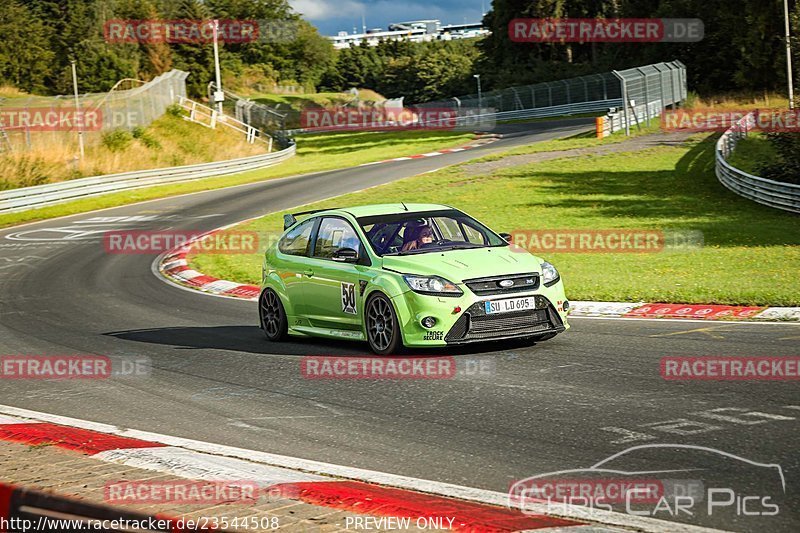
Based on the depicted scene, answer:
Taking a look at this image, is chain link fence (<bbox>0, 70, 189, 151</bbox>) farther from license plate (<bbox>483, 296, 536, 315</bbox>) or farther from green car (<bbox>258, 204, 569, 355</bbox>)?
license plate (<bbox>483, 296, 536, 315</bbox>)

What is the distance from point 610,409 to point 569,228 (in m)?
16.3

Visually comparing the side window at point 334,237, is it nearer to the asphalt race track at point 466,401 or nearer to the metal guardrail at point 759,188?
the asphalt race track at point 466,401

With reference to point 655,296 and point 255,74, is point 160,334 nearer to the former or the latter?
point 655,296

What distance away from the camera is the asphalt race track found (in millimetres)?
6551

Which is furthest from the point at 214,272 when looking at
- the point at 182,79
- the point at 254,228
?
the point at 182,79

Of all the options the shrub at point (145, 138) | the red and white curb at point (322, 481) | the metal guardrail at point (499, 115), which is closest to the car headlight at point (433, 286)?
the red and white curb at point (322, 481)

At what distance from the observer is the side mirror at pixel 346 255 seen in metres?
11.3

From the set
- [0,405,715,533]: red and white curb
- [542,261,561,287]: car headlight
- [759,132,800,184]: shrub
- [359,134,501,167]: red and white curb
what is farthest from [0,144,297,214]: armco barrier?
[0,405,715,533]: red and white curb

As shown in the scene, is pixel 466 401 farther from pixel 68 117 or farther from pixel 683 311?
pixel 68 117

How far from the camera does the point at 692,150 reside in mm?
40969

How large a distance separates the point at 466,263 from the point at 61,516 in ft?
24.0

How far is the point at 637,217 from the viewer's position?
83.5 ft

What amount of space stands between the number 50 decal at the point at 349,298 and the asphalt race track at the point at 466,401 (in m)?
0.47

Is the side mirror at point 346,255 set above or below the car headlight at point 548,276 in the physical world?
above
